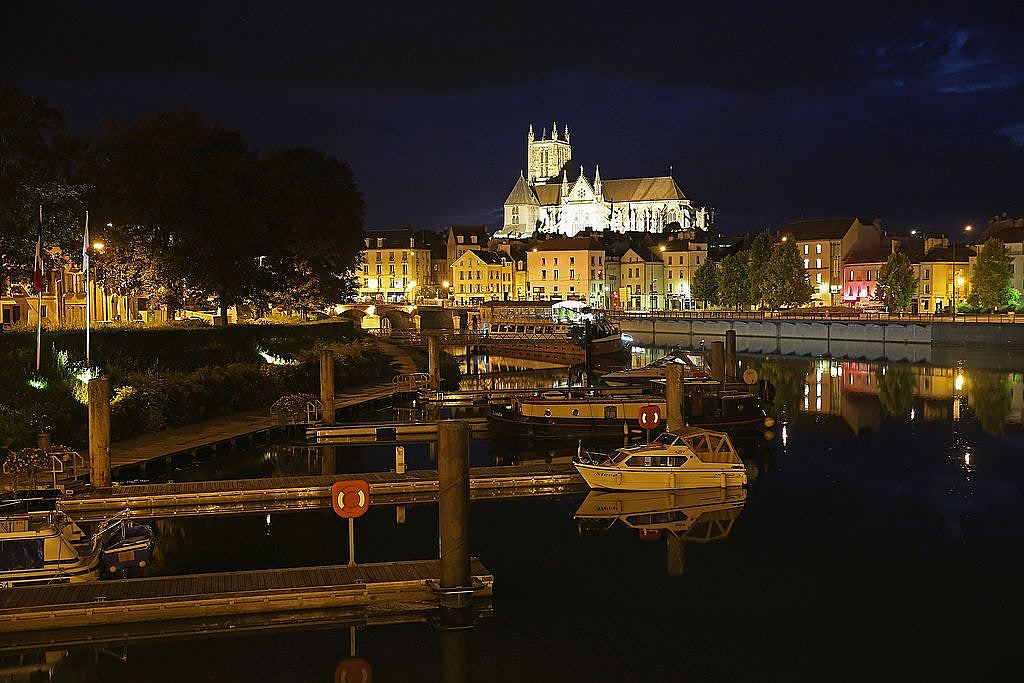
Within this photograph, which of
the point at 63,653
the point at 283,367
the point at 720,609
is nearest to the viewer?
the point at 63,653

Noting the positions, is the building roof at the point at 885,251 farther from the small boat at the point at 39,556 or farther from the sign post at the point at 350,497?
the small boat at the point at 39,556

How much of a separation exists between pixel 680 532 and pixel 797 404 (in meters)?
30.9

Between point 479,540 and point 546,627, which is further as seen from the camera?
point 479,540

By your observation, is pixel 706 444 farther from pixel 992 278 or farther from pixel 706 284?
pixel 706 284

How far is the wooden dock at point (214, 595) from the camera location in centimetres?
1922

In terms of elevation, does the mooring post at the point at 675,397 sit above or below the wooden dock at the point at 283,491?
above

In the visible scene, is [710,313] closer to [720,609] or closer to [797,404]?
[797,404]

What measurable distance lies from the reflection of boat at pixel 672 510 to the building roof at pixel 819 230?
405 feet

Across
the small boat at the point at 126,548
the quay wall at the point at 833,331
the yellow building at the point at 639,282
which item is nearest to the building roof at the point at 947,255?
the quay wall at the point at 833,331

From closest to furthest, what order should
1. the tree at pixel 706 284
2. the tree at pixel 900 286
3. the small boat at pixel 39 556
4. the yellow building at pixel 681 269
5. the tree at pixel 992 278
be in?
the small boat at pixel 39 556 → the tree at pixel 992 278 → the tree at pixel 900 286 → the tree at pixel 706 284 → the yellow building at pixel 681 269

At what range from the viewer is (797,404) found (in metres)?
56.8

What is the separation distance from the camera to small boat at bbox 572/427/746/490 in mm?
31516

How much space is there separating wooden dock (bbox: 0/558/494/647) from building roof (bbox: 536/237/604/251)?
136 metres

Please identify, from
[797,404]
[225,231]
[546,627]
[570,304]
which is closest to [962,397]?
[797,404]
